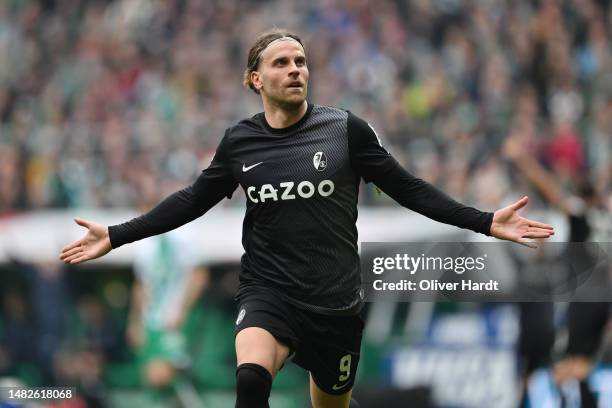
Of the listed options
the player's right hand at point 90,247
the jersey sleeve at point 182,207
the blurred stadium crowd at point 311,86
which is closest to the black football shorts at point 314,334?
the jersey sleeve at point 182,207

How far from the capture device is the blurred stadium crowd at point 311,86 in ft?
39.1

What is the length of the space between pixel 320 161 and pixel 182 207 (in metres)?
0.83

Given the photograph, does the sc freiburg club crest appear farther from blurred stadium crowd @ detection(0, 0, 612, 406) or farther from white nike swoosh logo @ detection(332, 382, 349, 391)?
blurred stadium crowd @ detection(0, 0, 612, 406)

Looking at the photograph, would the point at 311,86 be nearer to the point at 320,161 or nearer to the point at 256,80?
the point at 256,80

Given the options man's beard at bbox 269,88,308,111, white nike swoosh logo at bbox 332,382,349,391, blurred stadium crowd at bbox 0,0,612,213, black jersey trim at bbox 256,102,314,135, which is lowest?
white nike swoosh logo at bbox 332,382,349,391

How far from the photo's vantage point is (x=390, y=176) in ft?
20.1

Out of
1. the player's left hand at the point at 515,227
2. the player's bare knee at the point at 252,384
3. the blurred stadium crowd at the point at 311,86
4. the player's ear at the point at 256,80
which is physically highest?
the blurred stadium crowd at the point at 311,86

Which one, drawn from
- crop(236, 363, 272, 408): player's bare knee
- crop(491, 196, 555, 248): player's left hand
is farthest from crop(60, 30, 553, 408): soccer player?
crop(236, 363, 272, 408): player's bare knee

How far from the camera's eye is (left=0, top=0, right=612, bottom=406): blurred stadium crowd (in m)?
10.7

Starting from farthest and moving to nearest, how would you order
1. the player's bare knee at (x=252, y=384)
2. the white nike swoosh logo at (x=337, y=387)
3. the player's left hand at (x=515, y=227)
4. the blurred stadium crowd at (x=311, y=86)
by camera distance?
the blurred stadium crowd at (x=311, y=86) < the white nike swoosh logo at (x=337, y=387) < the player's left hand at (x=515, y=227) < the player's bare knee at (x=252, y=384)

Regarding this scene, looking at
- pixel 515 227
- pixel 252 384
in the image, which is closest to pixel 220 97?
pixel 515 227

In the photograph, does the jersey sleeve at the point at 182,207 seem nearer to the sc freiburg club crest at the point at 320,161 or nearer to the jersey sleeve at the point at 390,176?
the sc freiburg club crest at the point at 320,161

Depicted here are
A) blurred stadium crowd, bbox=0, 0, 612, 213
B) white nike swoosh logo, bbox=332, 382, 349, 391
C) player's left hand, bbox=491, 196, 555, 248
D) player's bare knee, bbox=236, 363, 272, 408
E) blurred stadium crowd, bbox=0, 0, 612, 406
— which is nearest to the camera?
player's bare knee, bbox=236, 363, 272, 408

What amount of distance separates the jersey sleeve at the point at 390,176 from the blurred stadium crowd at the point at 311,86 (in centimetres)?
420
